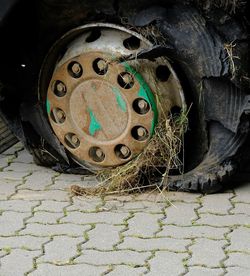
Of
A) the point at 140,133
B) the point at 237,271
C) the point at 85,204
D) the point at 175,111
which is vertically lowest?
the point at 237,271

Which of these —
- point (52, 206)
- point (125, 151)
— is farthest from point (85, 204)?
point (125, 151)

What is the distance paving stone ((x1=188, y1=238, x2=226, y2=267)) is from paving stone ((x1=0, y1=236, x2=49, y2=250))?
2.20 ft

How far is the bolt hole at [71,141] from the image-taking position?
212 inches

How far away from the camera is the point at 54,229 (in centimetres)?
466

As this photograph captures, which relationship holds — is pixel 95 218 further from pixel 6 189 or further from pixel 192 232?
pixel 6 189

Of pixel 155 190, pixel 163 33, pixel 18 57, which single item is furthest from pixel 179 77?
pixel 18 57

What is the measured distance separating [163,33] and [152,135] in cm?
53

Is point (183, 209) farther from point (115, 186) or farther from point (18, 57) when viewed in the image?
point (18, 57)

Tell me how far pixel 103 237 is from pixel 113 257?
0.27 meters

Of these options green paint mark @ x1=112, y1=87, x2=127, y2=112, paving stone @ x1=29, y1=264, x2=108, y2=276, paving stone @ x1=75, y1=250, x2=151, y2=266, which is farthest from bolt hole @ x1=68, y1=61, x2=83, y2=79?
paving stone @ x1=29, y1=264, x2=108, y2=276

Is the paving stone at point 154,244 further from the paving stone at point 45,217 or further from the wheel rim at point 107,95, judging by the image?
the wheel rim at point 107,95

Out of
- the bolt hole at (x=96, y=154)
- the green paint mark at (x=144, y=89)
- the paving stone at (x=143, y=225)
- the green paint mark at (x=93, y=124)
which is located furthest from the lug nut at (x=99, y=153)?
the paving stone at (x=143, y=225)

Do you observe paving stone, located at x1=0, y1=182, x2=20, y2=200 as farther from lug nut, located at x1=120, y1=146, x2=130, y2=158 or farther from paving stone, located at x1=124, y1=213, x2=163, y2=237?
paving stone, located at x1=124, y1=213, x2=163, y2=237

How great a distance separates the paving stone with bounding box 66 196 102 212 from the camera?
16.2 ft
